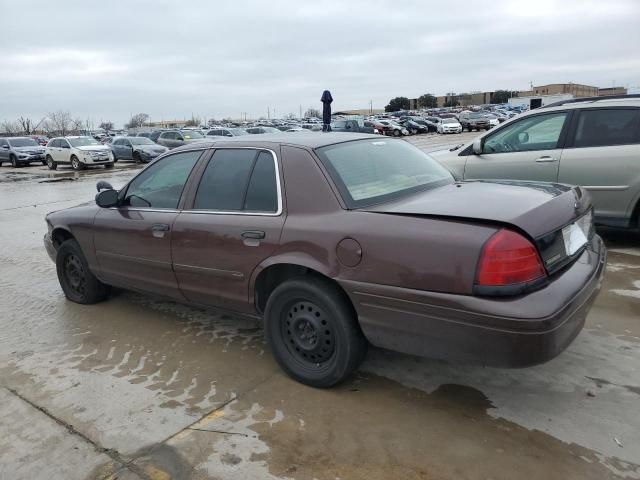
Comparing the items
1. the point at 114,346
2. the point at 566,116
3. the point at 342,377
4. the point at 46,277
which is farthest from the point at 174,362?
the point at 566,116

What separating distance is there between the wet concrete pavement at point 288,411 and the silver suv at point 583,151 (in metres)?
1.66

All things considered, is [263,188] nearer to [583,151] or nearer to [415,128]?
A: [583,151]

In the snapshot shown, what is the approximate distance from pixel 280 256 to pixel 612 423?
206 centimetres

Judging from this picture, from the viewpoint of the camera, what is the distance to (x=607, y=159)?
568 centimetres

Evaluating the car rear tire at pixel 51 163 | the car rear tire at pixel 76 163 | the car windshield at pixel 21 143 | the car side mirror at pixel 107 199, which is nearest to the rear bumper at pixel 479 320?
the car side mirror at pixel 107 199

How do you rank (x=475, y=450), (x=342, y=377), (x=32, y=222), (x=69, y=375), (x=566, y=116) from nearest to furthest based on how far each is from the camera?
(x=475, y=450)
(x=342, y=377)
(x=69, y=375)
(x=566, y=116)
(x=32, y=222)

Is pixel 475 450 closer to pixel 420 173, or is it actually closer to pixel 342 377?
pixel 342 377

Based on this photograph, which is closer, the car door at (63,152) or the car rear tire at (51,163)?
the car door at (63,152)

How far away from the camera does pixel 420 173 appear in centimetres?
378

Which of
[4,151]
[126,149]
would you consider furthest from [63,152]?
[4,151]

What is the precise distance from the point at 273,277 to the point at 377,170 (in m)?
1.01

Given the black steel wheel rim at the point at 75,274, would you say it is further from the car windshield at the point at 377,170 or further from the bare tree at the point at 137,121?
the bare tree at the point at 137,121

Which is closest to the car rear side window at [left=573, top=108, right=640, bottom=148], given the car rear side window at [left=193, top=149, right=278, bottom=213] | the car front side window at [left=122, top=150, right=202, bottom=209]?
the car rear side window at [left=193, top=149, right=278, bottom=213]

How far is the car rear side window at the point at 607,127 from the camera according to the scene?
5.62 meters
